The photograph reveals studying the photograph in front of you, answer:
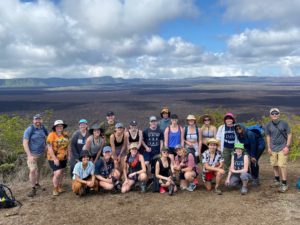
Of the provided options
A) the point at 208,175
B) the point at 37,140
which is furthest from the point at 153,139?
the point at 37,140

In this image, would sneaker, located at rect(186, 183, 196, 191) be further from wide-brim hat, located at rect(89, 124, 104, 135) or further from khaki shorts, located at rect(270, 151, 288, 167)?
wide-brim hat, located at rect(89, 124, 104, 135)

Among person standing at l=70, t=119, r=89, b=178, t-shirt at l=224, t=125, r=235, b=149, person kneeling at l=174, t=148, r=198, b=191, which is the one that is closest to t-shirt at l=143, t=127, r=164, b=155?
person kneeling at l=174, t=148, r=198, b=191

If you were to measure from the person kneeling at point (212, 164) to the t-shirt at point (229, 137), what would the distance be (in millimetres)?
355

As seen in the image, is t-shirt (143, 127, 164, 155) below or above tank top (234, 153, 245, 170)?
above

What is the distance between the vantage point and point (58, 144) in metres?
9.46

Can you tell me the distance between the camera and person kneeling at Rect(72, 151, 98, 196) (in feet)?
30.4

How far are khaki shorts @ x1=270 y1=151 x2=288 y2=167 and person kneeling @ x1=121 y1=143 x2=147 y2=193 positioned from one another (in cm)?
338

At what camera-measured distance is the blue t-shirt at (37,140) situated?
31.0ft

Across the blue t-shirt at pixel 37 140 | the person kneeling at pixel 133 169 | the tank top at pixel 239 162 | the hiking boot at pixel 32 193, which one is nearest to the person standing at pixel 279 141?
the tank top at pixel 239 162

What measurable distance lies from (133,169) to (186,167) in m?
1.42

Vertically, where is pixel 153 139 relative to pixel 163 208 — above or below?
above

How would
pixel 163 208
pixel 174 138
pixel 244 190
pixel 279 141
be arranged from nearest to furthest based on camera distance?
pixel 163 208
pixel 244 190
pixel 279 141
pixel 174 138

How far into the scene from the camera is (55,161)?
30.8 feet

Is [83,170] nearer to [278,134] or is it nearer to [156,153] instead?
[156,153]
